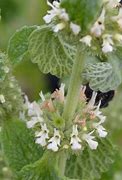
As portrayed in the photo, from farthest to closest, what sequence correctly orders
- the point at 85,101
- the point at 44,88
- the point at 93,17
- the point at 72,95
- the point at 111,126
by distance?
the point at 44,88 → the point at 111,126 → the point at 85,101 → the point at 72,95 → the point at 93,17

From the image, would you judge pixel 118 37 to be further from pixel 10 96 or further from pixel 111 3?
pixel 10 96

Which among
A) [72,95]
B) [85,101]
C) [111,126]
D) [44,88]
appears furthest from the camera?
[44,88]

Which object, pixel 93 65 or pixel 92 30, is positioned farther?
pixel 93 65

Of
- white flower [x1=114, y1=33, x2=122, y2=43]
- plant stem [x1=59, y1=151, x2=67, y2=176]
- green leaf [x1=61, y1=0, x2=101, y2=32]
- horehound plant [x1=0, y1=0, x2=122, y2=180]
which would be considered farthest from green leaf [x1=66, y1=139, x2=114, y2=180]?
green leaf [x1=61, y1=0, x2=101, y2=32]

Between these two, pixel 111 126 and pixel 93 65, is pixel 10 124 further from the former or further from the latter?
pixel 111 126

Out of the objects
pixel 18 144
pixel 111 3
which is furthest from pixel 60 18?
pixel 18 144

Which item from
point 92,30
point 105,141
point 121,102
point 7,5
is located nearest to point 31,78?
point 7,5
